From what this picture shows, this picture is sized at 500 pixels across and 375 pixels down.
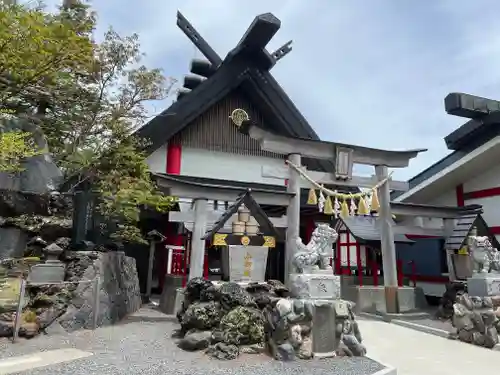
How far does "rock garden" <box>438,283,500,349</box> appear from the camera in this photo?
700 centimetres

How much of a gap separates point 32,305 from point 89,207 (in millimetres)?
2868

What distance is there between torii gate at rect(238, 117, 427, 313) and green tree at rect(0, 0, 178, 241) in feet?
10.6

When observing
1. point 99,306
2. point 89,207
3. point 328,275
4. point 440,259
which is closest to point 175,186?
point 89,207

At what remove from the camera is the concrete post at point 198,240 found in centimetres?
884

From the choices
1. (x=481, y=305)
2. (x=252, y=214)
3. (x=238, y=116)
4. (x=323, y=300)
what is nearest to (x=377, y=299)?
(x=481, y=305)

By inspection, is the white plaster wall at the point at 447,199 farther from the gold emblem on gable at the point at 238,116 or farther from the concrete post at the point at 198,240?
the concrete post at the point at 198,240

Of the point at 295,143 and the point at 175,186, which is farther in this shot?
the point at 295,143

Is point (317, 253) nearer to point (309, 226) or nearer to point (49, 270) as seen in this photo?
point (49, 270)

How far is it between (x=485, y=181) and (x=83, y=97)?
13.4m

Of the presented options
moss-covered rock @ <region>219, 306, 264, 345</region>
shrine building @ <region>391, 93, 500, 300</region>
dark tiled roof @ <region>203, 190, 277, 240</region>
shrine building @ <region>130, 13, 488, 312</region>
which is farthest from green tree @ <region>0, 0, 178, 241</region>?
shrine building @ <region>391, 93, 500, 300</region>

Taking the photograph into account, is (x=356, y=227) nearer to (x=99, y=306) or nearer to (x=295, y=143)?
(x=295, y=143)

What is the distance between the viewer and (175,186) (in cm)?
920

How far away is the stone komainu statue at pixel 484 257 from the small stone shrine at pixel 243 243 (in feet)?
14.7

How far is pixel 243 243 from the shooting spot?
Answer: 748 centimetres
